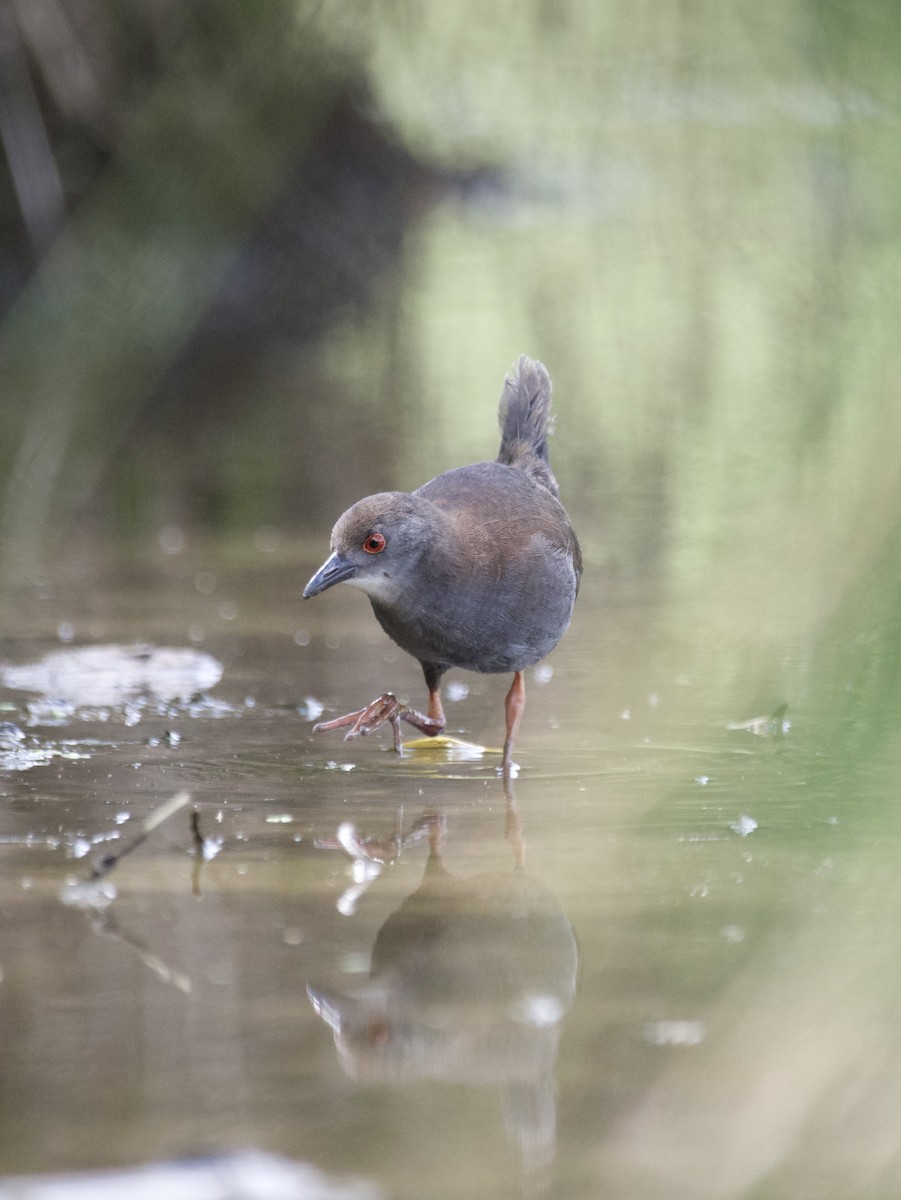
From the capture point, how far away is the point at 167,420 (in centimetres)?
977

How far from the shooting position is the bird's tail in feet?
15.9

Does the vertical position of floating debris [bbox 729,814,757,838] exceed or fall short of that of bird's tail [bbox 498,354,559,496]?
it falls short

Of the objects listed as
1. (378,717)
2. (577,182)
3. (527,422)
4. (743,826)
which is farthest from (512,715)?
(577,182)

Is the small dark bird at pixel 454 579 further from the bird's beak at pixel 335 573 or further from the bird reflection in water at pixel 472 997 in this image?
the bird reflection in water at pixel 472 997

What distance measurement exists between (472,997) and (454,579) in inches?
63.7

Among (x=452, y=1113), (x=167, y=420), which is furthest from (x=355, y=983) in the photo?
(x=167, y=420)

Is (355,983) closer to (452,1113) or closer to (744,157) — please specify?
(452,1113)

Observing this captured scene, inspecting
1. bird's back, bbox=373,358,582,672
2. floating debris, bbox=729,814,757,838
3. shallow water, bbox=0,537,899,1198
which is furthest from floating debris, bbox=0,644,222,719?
floating debris, bbox=729,814,757,838

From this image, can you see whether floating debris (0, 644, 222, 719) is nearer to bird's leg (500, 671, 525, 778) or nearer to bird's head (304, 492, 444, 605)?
bird's head (304, 492, 444, 605)

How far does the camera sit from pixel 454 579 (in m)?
3.86

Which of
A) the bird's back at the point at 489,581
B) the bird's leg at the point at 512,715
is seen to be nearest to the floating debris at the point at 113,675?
the bird's back at the point at 489,581

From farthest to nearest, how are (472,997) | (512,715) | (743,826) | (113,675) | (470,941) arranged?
(113,675) < (512,715) < (743,826) < (470,941) < (472,997)

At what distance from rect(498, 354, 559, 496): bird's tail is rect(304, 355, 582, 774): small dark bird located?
23.4 inches

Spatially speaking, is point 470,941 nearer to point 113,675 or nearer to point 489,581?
point 489,581
